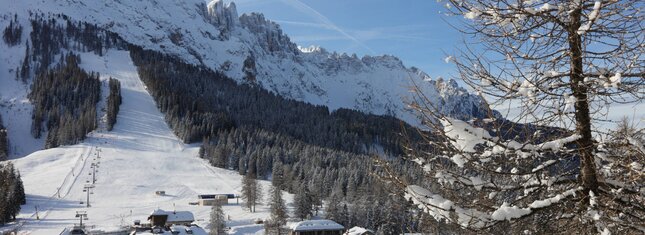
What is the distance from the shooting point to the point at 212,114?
146m

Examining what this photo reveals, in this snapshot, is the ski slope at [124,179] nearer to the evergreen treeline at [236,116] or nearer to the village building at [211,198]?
the village building at [211,198]

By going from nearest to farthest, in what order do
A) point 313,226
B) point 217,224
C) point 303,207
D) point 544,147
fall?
point 544,147, point 313,226, point 217,224, point 303,207

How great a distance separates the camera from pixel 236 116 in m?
160

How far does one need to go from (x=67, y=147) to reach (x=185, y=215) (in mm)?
66734

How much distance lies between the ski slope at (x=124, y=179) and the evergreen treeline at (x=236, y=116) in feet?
28.6

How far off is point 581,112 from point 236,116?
158604 millimetres

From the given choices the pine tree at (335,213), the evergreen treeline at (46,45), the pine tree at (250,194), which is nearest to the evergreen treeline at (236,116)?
the evergreen treeline at (46,45)

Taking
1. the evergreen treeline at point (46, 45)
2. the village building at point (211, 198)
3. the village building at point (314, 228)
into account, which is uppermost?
the evergreen treeline at point (46, 45)

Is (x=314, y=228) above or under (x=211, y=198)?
above

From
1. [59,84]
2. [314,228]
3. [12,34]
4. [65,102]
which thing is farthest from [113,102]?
[314,228]

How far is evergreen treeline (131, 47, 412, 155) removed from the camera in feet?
464

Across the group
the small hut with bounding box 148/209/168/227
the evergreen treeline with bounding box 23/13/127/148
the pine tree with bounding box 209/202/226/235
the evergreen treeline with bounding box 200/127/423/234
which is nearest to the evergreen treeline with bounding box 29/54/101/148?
the evergreen treeline with bounding box 23/13/127/148

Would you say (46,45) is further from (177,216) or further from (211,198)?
(177,216)

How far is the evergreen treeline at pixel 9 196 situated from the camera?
57.8 metres
